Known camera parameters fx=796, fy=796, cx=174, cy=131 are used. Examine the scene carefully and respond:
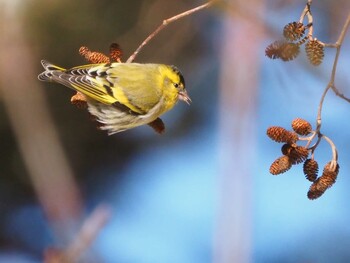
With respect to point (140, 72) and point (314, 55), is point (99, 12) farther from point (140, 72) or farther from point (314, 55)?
point (314, 55)

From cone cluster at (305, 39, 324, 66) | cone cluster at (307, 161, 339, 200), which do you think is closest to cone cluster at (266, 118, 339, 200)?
cone cluster at (307, 161, 339, 200)

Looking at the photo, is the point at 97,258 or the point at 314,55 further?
the point at 314,55

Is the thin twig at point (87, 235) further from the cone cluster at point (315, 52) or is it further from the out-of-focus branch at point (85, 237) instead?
the cone cluster at point (315, 52)

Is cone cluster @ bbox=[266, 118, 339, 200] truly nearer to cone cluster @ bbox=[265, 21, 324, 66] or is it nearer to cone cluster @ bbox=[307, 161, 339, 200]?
cone cluster @ bbox=[307, 161, 339, 200]

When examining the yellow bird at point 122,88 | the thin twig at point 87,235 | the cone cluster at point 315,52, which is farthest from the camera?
the yellow bird at point 122,88

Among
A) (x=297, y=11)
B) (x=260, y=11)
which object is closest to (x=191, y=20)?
(x=297, y=11)

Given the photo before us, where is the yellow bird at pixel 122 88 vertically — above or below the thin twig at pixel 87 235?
above

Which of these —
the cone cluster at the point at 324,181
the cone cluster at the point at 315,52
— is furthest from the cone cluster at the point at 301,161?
the cone cluster at the point at 315,52

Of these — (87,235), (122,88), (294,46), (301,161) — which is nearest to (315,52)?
(294,46)

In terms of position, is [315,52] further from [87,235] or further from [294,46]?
[87,235]
